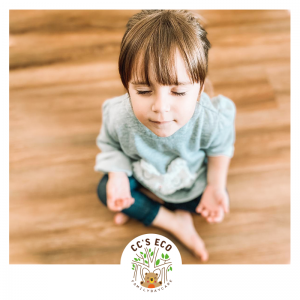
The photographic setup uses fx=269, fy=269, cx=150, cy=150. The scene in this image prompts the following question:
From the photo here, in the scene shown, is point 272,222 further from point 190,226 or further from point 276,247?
point 190,226

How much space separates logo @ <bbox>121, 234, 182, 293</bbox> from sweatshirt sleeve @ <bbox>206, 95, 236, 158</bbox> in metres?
0.21

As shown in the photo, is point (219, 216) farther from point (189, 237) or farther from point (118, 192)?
point (118, 192)

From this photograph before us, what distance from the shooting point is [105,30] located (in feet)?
2.36

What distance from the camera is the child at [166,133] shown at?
1.19 feet

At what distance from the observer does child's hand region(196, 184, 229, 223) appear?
2.00 feet

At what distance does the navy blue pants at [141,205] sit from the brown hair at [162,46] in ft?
1.00

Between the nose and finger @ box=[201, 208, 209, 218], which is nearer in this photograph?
the nose

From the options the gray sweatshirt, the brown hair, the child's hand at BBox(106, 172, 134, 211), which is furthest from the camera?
the child's hand at BBox(106, 172, 134, 211)

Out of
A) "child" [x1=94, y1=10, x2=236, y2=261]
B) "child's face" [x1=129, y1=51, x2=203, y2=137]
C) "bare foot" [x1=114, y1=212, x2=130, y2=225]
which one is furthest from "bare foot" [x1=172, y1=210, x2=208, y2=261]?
"child's face" [x1=129, y1=51, x2=203, y2=137]

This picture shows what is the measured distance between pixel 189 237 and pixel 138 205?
5.9 inches

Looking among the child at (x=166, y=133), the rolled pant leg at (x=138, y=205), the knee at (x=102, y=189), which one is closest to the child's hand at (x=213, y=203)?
the child at (x=166, y=133)
